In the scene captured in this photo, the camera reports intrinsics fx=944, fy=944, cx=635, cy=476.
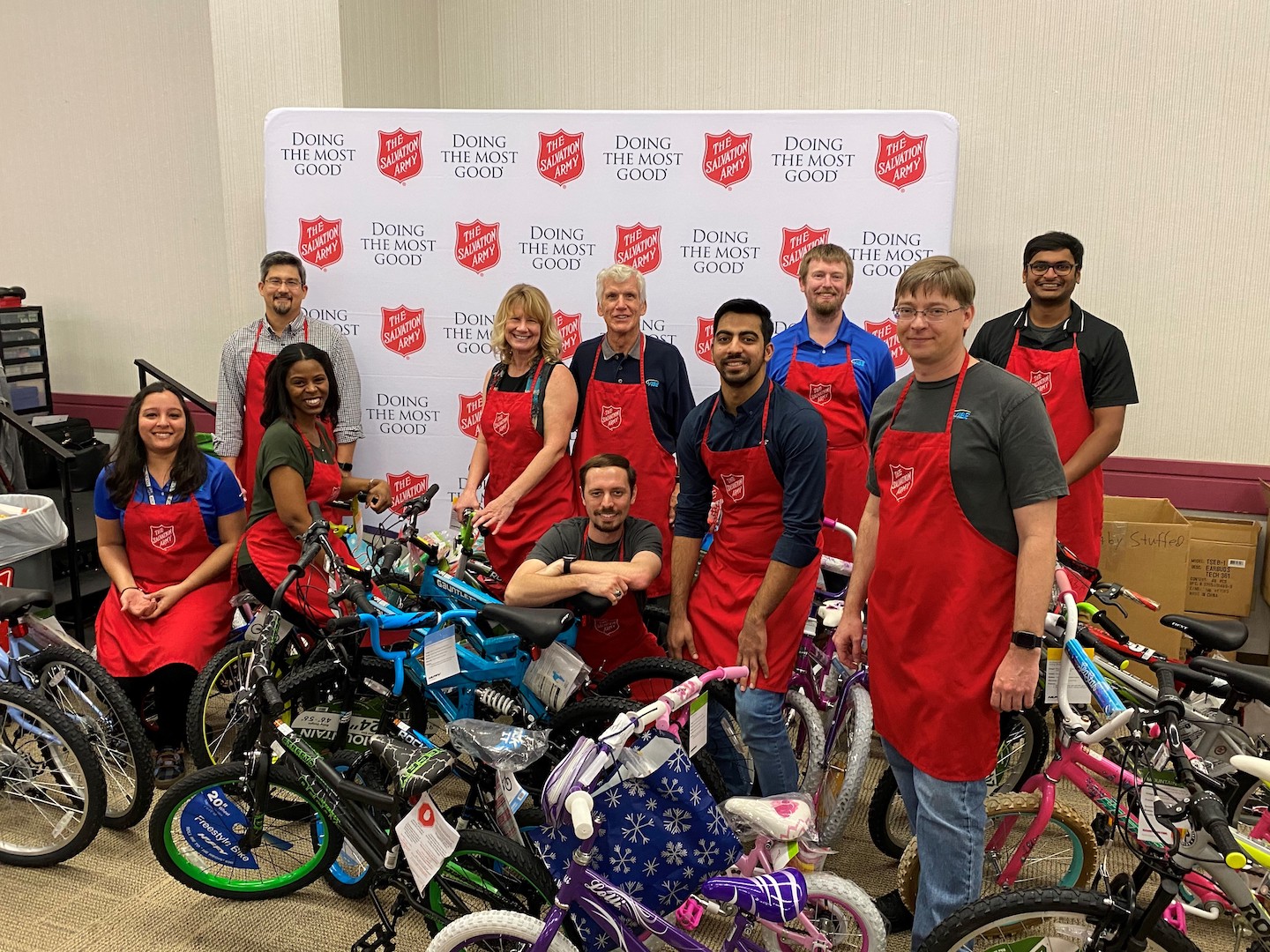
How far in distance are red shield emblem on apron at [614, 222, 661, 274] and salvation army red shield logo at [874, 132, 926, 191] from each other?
0.91 metres

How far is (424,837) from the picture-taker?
1.87 meters

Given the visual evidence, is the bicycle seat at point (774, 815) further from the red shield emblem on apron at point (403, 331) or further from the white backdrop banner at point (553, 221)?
the red shield emblem on apron at point (403, 331)

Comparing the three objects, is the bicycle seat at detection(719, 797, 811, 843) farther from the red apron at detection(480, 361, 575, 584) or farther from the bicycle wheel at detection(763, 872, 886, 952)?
the red apron at detection(480, 361, 575, 584)

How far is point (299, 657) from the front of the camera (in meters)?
2.80

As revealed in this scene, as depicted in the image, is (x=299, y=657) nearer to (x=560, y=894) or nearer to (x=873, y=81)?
(x=560, y=894)

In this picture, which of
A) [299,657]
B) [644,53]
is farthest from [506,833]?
[644,53]

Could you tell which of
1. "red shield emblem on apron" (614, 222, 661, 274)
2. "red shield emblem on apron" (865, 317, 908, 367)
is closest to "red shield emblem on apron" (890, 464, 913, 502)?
"red shield emblem on apron" (865, 317, 908, 367)

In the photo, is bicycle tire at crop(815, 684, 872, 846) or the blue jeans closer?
the blue jeans

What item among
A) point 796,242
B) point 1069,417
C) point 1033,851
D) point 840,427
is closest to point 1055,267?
point 1069,417

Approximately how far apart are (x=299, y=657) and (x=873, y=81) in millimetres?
3587

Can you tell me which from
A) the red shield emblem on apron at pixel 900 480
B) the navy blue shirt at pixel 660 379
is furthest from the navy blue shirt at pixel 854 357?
the red shield emblem on apron at pixel 900 480

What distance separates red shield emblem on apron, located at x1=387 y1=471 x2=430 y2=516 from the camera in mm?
4227

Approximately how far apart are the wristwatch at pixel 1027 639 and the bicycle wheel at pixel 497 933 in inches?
40.4

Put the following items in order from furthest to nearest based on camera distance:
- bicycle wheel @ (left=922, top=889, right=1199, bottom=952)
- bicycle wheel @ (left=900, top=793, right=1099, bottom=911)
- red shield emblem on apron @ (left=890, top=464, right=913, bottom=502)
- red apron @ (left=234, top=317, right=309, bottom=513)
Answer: red apron @ (left=234, top=317, right=309, bottom=513) < bicycle wheel @ (left=900, top=793, right=1099, bottom=911) < red shield emblem on apron @ (left=890, top=464, right=913, bottom=502) < bicycle wheel @ (left=922, top=889, right=1199, bottom=952)
